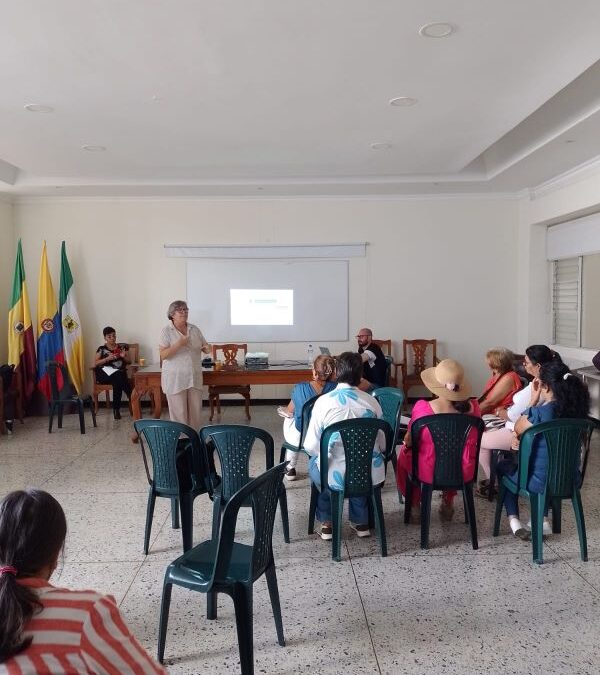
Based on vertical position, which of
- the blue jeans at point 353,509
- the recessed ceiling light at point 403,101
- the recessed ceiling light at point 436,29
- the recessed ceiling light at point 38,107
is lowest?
the blue jeans at point 353,509

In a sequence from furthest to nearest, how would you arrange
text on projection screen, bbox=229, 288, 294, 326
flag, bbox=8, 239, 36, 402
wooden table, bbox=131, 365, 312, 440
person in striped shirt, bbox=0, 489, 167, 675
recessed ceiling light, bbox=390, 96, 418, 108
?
text on projection screen, bbox=229, 288, 294, 326
flag, bbox=8, 239, 36, 402
wooden table, bbox=131, 365, 312, 440
recessed ceiling light, bbox=390, 96, 418, 108
person in striped shirt, bbox=0, 489, 167, 675

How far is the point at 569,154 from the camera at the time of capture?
562 centimetres

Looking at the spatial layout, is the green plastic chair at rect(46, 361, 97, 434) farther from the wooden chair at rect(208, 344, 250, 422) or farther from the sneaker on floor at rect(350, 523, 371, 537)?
the sneaker on floor at rect(350, 523, 371, 537)

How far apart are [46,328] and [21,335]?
0.31 m

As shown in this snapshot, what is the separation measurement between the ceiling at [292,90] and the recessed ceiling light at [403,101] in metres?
0.06

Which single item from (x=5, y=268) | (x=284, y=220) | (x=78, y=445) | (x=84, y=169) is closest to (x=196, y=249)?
(x=284, y=220)

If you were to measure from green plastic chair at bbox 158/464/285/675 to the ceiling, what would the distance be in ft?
7.80

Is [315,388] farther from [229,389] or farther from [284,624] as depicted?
[229,389]

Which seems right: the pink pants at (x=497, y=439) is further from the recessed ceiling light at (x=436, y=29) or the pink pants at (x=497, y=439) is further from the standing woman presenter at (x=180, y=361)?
the standing woman presenter at (x=180, y=361)

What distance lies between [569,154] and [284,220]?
3624 mm

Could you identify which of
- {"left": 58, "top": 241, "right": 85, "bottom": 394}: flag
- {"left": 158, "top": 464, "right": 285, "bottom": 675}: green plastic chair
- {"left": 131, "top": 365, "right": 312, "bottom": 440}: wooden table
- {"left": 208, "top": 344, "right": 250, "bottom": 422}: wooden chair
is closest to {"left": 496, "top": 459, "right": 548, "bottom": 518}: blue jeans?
{"left": 158, "top": 464, "right": 285, "bottom": 675}: green plastic chair

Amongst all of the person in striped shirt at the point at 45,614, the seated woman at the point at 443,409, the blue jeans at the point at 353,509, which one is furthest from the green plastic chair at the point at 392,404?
the person in striped shirt at the point at 45,614

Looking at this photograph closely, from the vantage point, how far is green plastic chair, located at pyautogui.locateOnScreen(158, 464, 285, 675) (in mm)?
2064

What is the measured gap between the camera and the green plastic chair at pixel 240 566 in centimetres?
206
